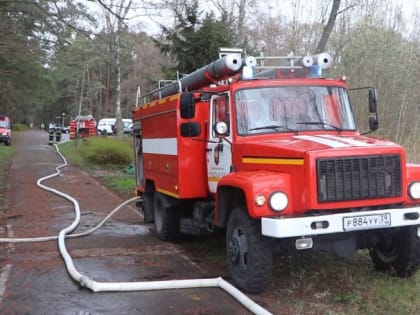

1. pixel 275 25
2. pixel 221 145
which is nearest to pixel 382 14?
pixel 275 25

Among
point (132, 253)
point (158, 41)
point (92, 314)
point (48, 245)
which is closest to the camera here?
point (92, 314)

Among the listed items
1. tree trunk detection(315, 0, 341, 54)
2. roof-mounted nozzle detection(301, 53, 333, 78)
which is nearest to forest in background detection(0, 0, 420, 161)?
tree trunk detection(315, 0, 341, 54)

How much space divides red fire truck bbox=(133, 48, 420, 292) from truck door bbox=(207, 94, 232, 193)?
1 cm

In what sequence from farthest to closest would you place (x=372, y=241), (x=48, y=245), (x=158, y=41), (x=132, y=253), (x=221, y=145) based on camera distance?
(x=158, y=41) < (x=48, y=245) < (x=132, y=253) < (x=221, y=145) < (x=372, y=241)

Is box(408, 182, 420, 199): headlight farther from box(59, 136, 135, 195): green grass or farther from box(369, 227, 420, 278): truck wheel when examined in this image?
box(59, 136, 135, 195): green grass

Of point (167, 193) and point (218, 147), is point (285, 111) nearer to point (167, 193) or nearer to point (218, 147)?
point (218, 147)

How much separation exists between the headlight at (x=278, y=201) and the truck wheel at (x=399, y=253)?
159 cm

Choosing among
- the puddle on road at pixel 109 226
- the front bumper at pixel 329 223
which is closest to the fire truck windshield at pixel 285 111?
the front bumper at pixel 329 223

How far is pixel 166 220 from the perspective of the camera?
929 centimetres

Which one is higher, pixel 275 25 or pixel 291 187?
pixel 275 25

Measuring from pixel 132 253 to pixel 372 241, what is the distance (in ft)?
12.5

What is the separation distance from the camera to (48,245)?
921cm

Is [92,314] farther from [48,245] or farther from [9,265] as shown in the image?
[48,245]

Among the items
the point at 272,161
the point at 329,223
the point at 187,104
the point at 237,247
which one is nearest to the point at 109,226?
the point at 187,104
